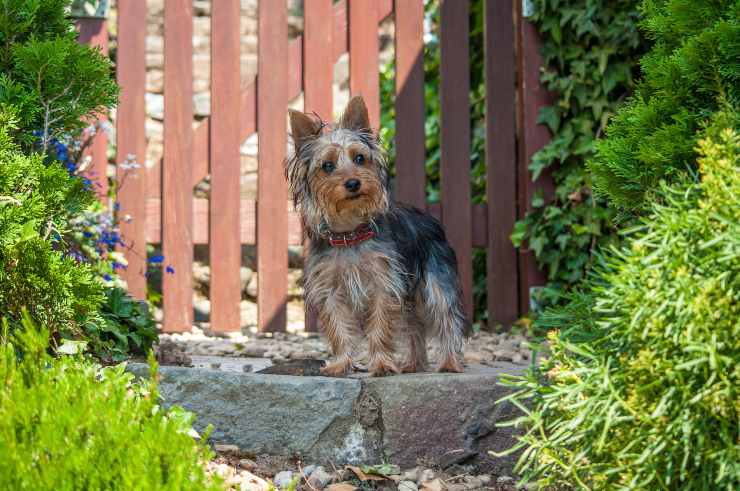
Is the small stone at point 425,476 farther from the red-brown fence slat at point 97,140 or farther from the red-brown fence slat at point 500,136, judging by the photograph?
the red-brown fence slat at point 97,140

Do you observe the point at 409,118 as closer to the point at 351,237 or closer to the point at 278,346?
the point at 278,346

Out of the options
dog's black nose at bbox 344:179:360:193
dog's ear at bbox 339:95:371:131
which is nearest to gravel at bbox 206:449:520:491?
dog's black nose at bbox 344:179:360:193

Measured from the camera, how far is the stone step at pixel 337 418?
4105 mm

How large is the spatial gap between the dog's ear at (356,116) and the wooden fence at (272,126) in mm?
1857

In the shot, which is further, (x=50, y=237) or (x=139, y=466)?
(x=50, y=237)

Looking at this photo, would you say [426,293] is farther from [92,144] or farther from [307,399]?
[92,144]

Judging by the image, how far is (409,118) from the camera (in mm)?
6527

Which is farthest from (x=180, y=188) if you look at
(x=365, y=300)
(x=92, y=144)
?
(x=365, y=300)

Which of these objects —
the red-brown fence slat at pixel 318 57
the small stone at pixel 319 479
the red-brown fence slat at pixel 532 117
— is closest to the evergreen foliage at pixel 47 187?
the small stone at pixel 319 479

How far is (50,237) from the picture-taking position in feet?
13.1

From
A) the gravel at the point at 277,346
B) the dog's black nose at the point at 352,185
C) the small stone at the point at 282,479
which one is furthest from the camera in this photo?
the gravel at the point at 277,346

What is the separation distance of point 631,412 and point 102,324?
7.47 ft

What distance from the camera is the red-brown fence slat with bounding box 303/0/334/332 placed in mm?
6477

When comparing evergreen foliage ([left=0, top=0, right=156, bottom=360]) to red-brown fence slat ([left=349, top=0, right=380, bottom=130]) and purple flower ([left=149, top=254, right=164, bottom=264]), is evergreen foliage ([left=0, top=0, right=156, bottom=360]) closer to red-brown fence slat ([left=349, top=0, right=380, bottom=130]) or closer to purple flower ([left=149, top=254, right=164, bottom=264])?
purple flower ([left=149, top=254, right=164, bottom=264])
